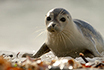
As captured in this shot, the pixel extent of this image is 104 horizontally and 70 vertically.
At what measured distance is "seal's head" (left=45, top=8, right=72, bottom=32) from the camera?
15.8 ft

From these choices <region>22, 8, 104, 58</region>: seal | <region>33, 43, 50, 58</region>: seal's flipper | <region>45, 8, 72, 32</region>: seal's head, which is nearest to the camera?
<region>45, 8, 72, 32</region>: seal's head

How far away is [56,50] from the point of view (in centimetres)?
582

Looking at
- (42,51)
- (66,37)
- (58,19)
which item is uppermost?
(58,19)

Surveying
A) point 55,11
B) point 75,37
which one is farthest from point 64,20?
point 75,37

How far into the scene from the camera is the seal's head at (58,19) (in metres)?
4.80

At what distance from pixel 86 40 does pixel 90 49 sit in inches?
14.3

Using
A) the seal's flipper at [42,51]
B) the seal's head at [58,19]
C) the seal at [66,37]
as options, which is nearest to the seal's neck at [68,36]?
the seal at [66,37]

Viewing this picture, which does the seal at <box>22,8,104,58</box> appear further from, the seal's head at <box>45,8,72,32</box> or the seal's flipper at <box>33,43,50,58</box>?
the seal's flipper at <box>33,43,50,58</box>

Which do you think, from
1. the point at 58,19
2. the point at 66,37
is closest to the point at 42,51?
the point at 66,37

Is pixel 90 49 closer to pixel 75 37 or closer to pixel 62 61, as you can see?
pixel 75 37

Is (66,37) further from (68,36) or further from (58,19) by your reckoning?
(58,19)

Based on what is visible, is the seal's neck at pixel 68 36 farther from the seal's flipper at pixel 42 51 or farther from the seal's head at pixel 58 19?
the seal's flipper at pixel 42 51

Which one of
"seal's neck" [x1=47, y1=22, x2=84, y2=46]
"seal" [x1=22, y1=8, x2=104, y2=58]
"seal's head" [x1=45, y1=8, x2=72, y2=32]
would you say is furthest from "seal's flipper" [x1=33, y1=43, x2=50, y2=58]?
"seal's head" [x1=45, y1=8, x2=72, y2=32]

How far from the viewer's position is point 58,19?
5.07m
